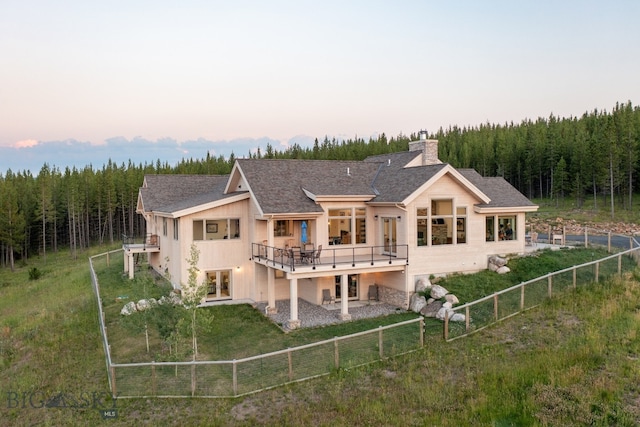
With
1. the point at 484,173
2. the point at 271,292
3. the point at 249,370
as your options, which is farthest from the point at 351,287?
the point at 484,173

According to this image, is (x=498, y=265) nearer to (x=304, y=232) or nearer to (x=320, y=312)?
(x=320, y=312)

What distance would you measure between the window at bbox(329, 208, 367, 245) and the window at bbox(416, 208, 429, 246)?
263cm

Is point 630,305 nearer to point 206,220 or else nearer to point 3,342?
point 206,220

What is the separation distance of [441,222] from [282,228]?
23.2ft

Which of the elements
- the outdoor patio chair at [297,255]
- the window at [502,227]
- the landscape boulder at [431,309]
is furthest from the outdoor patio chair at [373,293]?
the window at [502,227]

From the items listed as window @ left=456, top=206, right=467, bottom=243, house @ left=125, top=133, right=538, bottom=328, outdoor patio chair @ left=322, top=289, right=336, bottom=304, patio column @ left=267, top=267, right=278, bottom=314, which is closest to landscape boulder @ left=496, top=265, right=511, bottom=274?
house @ left=125, top=133, right=538, bottom=328

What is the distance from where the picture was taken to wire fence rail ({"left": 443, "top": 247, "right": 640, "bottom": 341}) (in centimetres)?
1466

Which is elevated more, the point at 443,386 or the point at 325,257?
the point at 325,257

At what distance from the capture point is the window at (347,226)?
20672mm

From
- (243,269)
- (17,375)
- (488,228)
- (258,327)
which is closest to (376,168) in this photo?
(488,228)

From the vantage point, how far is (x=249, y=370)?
40.1ft

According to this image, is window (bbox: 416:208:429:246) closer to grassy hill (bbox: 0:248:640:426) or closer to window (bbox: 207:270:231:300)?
grassy hill (bbox: 0:248:640:426)

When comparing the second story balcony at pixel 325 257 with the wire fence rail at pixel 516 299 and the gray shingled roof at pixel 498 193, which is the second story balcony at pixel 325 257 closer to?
the wire fence rail at pixel 516 299

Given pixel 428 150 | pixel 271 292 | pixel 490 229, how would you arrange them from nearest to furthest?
pixel 271 292 < pixel 490 229 < pixel 428 150
